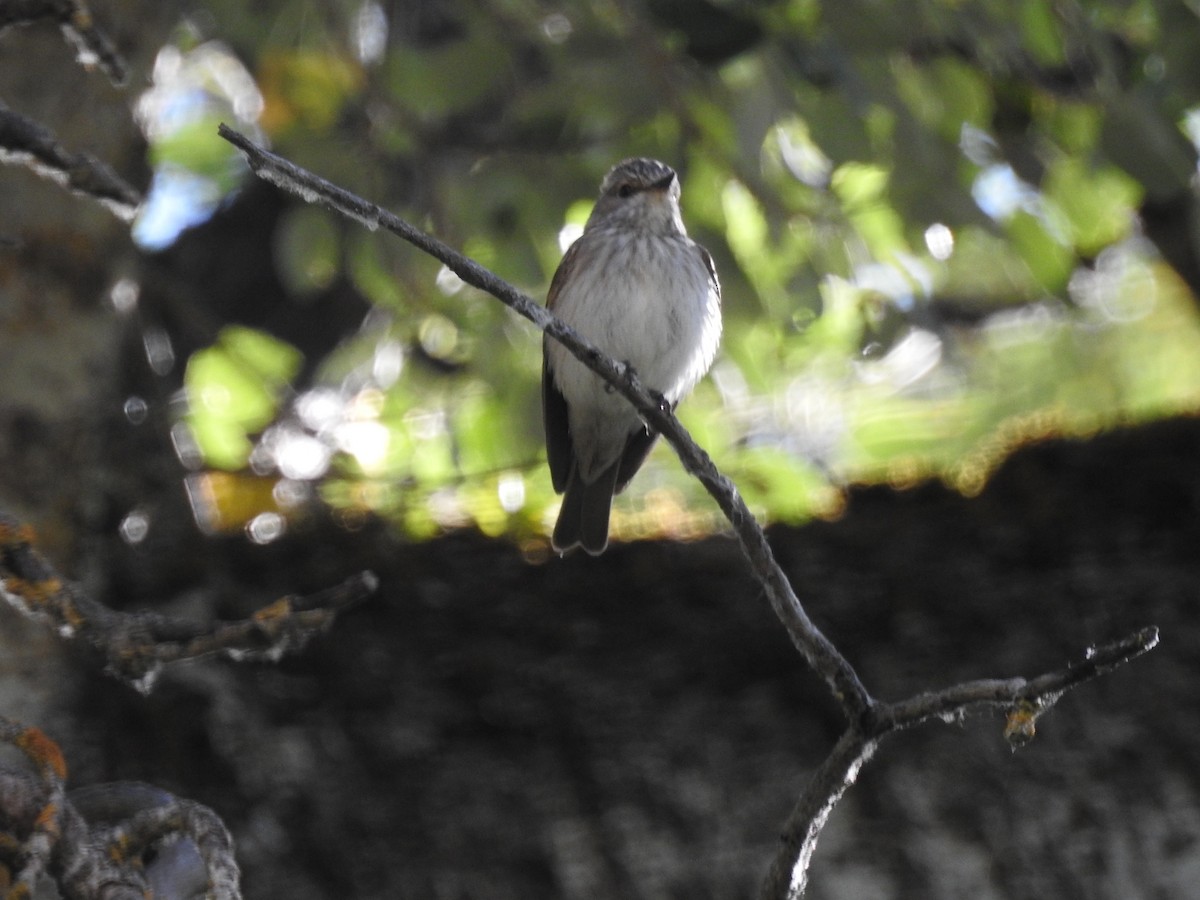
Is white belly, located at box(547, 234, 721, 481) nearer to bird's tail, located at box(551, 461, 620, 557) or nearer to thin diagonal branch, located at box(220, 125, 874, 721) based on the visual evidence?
bird's tail, located at box(551, 461, 620, 557)

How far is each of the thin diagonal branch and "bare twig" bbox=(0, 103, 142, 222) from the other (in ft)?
1.51

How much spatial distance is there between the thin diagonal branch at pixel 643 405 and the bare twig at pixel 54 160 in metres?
0.46

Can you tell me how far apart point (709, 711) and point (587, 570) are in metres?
0.43

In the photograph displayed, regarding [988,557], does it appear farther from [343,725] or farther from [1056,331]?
[1056,331]

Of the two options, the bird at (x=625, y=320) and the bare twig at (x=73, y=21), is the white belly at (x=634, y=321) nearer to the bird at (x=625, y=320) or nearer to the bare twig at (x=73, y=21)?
the bird at (x=625, y=320)

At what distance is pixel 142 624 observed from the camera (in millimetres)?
2137

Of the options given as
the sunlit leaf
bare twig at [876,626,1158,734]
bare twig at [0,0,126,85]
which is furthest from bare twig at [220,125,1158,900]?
the sunlit leaf

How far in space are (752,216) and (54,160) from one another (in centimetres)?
320

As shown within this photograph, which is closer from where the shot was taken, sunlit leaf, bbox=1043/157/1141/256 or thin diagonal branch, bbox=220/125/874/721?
thin diagonal branch, bbox=220/125/874/721

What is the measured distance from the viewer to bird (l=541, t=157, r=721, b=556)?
13.5 ft

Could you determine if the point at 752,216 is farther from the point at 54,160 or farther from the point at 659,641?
the point at 54,160

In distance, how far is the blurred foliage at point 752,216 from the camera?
11.5 ft

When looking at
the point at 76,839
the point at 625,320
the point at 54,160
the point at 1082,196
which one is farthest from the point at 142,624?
the point at 1082,196

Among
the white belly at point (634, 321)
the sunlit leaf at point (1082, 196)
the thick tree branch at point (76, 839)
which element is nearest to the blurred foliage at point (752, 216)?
the sunlit leaf at point (1082, 196)
